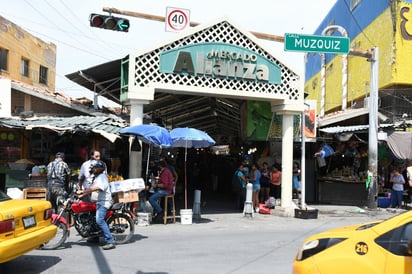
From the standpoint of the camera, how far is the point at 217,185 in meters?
22.8

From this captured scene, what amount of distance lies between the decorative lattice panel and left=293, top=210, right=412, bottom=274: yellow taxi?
28.7 ft

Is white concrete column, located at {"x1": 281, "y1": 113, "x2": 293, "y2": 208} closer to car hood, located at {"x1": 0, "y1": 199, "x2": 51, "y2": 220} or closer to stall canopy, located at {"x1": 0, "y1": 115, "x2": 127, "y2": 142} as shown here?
stall canopy, located at {"x1": 0, "y1": 115, "x2": 127, "y2": 142}

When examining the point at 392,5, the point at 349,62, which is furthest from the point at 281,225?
the point at 349,62

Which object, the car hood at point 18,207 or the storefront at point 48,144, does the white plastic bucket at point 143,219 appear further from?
the car hood at point 18,207

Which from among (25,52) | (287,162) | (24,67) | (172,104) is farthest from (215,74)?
(24,67)

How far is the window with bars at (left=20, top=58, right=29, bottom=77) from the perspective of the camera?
26.0 m

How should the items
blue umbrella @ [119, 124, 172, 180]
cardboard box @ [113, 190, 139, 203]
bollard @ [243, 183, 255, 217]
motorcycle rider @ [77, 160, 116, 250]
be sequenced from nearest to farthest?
motorcycle rider @ [77, 160, 116, 250] < cardboard box @ [113, 190, 139, 203] < blue umbrella @ [119, 124, 172, 180] < bollard @ [243, 183, 255, 217]

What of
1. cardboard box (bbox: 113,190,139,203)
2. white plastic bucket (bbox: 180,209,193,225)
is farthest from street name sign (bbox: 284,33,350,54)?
cardboard box (bbox: 113,190,139,203)

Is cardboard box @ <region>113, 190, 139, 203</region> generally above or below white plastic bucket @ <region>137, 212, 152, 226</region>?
above

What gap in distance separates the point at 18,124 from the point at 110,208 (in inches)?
209

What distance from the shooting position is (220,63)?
521 inches

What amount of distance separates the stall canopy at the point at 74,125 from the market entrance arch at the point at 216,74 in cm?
79

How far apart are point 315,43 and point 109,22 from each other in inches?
238

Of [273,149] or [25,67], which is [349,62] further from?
[25,67]
